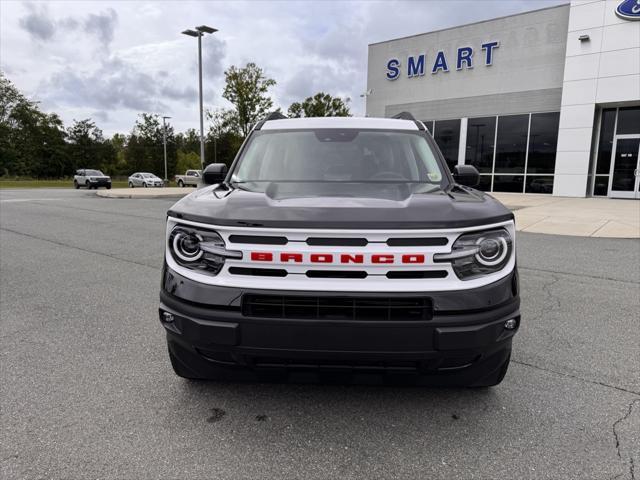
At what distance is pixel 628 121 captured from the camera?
66.1 feet

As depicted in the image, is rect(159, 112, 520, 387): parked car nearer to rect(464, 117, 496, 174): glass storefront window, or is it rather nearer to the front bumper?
the front bumper

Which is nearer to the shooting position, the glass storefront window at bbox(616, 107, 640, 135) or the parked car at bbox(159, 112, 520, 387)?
the parked car at bbox(159, 112, 520, 387)

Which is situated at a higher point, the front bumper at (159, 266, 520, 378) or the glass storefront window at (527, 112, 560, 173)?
the glass storefront window at (527, 112, 560, 173)

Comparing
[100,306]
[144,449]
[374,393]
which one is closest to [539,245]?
[374,393]

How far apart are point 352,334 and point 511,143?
23.3 meters

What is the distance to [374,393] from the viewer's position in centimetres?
289

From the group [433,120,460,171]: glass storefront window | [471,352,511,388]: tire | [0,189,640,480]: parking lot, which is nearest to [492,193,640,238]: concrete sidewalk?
[0,189,640,480]: parking lot

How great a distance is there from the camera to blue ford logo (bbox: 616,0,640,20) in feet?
61.1

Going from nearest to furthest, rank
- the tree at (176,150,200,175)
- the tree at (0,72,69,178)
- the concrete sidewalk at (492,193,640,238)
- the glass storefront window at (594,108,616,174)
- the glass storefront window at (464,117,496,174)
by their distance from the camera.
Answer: the concrete sidewalk at (492,193,640,238) → the glass storefront window at (594,108,616,174) → the glass storefront window at (464,117,496,174) → the tree at (0,72,69,178) → the tree at (176,150,200,175)

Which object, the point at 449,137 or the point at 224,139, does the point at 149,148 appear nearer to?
the point at 224,139

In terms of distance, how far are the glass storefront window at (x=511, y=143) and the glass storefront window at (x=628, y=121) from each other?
3879mm

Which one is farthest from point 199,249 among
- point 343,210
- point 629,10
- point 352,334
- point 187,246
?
point 629,10

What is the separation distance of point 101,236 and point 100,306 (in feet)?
18.0

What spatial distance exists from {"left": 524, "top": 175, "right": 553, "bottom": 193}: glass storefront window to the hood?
21696 millimetres
